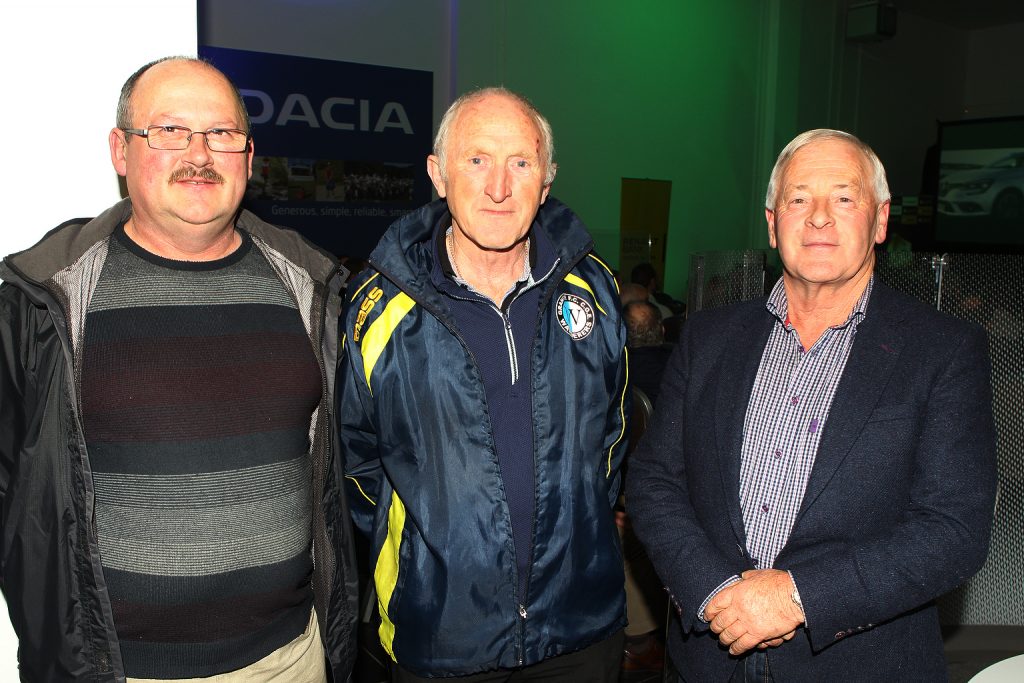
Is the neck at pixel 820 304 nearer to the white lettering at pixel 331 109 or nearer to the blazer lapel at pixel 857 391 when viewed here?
the blazer lapel at pixel 857 391

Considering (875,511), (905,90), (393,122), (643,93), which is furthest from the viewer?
(905,90)

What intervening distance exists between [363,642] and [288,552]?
6.68 ft

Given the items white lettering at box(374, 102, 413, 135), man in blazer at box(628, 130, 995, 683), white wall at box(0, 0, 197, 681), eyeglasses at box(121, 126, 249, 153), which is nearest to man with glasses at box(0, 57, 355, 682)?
eyeglasses at box(121, 126, 249, 153)

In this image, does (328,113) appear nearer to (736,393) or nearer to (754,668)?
(736,393)

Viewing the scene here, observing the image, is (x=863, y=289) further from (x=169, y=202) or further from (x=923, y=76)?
(x=923, y=76)

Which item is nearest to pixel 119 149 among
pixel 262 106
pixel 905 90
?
pixel 262 106

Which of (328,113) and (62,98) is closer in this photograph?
(62,98)

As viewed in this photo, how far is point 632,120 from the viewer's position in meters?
Answer: 7.35

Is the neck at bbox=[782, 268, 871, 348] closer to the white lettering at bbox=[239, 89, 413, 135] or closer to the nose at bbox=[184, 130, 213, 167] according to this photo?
the nose at bbox=[184, 130, 213, 167]

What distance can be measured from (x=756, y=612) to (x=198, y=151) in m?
1.37

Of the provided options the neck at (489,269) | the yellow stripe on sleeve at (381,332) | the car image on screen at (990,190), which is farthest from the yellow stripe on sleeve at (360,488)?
the car image on screen at (990,190)

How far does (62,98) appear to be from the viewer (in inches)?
71.9

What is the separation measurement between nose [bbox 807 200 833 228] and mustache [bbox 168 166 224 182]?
3.86 feet

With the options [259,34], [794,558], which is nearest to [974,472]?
[794,558]
